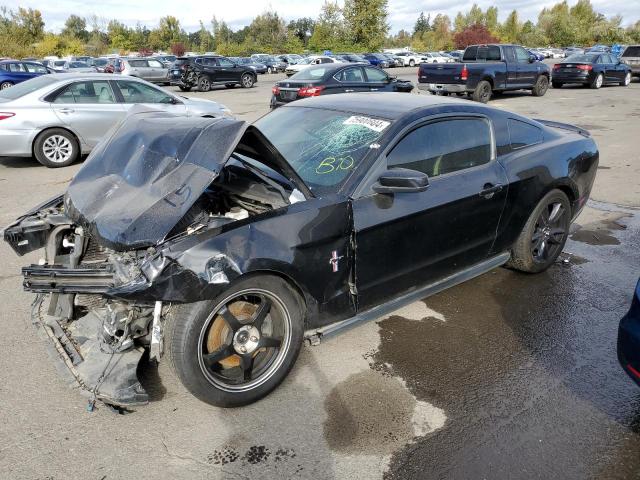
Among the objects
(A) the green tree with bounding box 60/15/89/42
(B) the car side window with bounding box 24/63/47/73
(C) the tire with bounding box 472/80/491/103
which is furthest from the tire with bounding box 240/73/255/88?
(A) the green tree with bounding box 60/15/89/42

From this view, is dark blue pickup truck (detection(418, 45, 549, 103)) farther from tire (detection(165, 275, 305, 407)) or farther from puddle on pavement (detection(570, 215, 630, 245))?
tire (detection(165, 275, 305, 407))

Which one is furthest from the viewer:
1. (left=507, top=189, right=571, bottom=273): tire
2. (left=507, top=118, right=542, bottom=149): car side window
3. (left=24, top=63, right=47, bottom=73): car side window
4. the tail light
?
(left=24, top=63, right=47, bottom=73): car side window

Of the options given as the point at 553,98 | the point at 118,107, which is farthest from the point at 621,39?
the point at 118,107

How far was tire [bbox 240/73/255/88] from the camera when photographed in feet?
82.6

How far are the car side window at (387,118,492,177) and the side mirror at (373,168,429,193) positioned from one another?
0.25 m

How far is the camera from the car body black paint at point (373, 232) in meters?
2.58

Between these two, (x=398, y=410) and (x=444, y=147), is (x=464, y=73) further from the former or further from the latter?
(x=398, y=410)

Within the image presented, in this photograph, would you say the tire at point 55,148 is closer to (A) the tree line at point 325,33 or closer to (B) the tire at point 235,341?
(B) the tire at point 235,341

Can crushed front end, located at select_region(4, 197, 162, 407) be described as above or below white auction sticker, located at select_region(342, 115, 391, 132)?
below

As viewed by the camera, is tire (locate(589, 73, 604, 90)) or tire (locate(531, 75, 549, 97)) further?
tire (locate(589, 73, 604, 90))

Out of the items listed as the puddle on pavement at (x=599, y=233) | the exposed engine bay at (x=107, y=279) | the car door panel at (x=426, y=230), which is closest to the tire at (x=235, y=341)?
the exposed engine bay at (x=107, y=279)

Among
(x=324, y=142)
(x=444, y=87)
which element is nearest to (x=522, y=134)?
(x=324, y=142)

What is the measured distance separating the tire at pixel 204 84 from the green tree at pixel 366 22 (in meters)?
Result: 36.3

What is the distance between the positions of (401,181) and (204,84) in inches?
887
